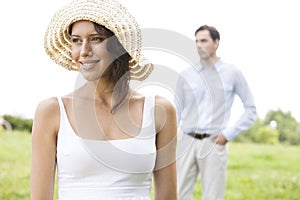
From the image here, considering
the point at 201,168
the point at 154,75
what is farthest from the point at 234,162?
the point at 154,75

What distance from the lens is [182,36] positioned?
1.78 m

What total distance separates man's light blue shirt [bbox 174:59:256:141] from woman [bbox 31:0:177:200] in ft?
8.06

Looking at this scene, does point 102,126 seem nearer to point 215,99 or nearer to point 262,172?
point 215,99

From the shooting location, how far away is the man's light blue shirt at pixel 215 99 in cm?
421

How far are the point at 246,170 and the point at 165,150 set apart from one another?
20.2ft

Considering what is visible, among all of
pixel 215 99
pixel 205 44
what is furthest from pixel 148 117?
pixel 205 44

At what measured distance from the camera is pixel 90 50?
1.60 m

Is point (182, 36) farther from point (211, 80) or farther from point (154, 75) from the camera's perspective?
point (211, 80)

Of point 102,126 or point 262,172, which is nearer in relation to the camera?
point 102,126

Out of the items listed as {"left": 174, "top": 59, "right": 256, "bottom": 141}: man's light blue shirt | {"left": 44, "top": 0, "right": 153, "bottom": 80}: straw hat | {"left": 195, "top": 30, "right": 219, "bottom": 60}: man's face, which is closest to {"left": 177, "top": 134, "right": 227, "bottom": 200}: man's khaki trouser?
{"left": 174, "top": 59, "right": 256, "bottom": 141}: man's light blue shirt

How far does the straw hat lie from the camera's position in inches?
64.7

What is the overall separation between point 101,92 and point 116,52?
0.12 meters

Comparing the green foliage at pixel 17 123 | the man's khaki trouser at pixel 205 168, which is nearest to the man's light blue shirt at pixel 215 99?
the man's khaki trouser at pixel 205 168

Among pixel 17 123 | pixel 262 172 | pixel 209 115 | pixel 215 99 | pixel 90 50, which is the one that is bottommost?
pixel 262 172
